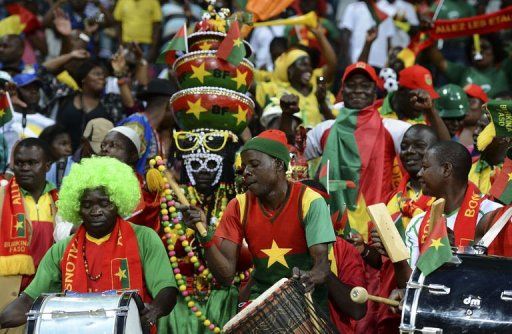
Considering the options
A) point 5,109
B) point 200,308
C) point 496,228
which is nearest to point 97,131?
point 5,109

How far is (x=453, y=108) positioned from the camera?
10859mm

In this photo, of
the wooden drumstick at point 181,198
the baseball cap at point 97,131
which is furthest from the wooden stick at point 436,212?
the baseball cap at point 97,131

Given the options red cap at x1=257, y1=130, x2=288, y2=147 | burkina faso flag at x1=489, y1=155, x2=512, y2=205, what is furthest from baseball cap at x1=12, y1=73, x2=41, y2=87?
burkina faso flag at x1=489, y1=155, x2=512, y2=205

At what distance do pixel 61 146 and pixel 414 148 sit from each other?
3669 millimetres

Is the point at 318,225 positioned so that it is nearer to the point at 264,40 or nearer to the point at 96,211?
the point at 96,211

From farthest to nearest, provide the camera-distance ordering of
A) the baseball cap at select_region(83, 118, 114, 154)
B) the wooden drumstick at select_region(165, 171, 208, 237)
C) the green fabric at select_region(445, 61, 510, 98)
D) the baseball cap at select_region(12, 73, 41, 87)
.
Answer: the green fabric at select_region(445, 61, 510, 98) → the baseball cap at select_region(12, 73, 41, 87) → the baseball cap at select_region(83, 118, 114, 154) → the wooden drumstick at select_region(165, 171, 208, 237)

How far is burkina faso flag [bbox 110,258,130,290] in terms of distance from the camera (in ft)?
25.4

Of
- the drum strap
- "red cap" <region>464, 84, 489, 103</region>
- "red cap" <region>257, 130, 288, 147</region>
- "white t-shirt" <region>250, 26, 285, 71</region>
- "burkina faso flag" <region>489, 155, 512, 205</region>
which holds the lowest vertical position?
the drum strap

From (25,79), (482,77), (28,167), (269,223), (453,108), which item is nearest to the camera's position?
(269,223)

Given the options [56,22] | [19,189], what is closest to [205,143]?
[19,189]

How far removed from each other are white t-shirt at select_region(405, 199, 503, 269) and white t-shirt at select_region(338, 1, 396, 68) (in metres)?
5.87

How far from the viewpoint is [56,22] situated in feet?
45.6

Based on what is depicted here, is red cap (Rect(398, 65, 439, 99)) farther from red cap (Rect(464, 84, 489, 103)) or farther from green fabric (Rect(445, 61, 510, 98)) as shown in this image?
green fabric (Rect(445, 61, 510, 98))

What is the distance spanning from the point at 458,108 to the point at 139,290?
4236mm
